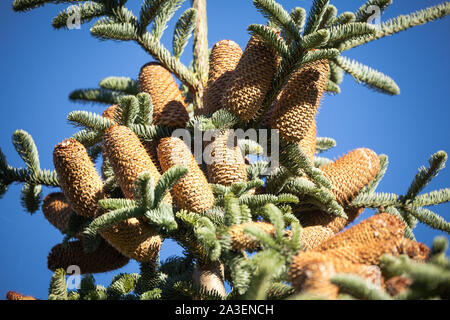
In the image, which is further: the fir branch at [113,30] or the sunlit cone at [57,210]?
the sunlit cone at [57,210]

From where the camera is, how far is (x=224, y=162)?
262 cm

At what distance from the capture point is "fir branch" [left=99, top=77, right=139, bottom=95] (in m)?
3.75

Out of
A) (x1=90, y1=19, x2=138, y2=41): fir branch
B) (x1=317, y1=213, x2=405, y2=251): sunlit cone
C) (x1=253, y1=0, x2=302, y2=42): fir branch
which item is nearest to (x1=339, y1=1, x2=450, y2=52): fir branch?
(x1=253, y1=0, x2=302, y2=42): fir branch

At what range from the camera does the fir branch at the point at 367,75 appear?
320cm

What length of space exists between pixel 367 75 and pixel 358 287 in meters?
2.01

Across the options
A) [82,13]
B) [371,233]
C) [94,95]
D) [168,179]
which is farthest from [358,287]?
[94,95]

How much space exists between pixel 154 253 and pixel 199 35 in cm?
176

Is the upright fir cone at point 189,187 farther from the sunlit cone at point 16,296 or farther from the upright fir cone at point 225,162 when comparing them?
the sunlit cone at point 16,296

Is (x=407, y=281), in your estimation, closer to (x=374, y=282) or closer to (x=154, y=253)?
(x=374, y=282)

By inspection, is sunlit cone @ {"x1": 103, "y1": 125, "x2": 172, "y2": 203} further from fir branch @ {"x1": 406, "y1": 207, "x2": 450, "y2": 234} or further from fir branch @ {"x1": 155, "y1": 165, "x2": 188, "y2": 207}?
fir branch @ {"x1": 406, "y1": 207, "x2": 450, "y2": 234}

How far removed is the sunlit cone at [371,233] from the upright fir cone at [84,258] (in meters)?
1.38

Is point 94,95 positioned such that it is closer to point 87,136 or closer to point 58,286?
point 87,136

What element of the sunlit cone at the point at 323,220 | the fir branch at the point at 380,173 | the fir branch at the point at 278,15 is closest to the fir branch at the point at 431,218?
the fir branch at the point at 380,173

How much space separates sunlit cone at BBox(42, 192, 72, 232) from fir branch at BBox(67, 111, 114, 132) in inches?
23.2
